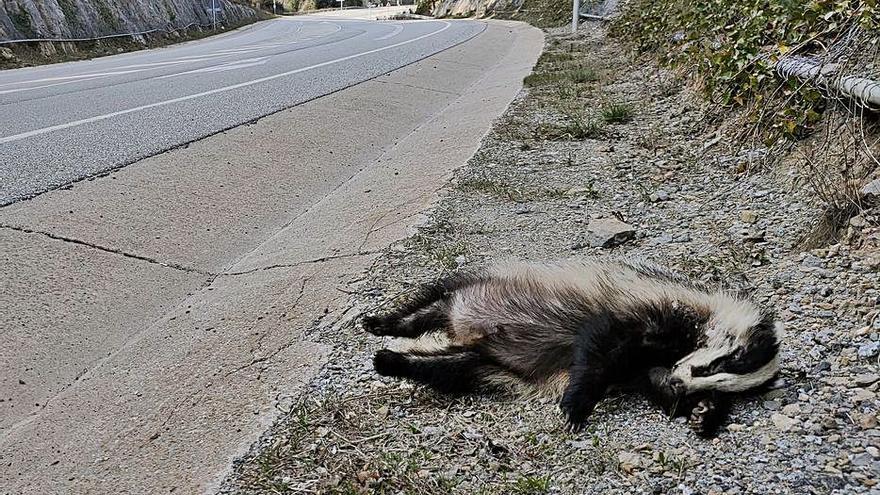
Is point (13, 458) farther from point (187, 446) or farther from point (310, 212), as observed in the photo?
point (310, 212)

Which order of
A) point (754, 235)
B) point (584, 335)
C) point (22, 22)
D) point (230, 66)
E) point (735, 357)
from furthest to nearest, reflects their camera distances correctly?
1. point (22, 22)
2. point (230, 66)
3. point (754, 235)
4. point (584, 335)
5. point (735, 357)

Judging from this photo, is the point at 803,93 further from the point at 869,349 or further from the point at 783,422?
the point at 783,422

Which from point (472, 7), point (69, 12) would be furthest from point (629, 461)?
point (472, 7)

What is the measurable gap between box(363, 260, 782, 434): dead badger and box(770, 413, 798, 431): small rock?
0.16 metres

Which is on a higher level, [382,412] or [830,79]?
[830,79]

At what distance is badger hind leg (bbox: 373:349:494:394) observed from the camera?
3301 mm

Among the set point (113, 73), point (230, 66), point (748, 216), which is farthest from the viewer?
point (230, 66)

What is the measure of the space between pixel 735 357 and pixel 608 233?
5.73 feet

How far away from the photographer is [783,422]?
267 cm

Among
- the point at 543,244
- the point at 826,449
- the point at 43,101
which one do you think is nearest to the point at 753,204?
the point at 543,244

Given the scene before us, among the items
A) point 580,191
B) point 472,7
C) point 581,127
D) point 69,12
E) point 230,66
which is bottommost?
point 472,7

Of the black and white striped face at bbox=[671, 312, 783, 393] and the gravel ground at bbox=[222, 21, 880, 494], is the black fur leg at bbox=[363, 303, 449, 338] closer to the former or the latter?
the gravel ground at bbox=[222, 21, 880, 494]

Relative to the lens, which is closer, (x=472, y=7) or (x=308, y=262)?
(x=308, y=262)

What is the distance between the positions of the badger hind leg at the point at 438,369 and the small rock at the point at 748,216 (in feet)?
6.41
